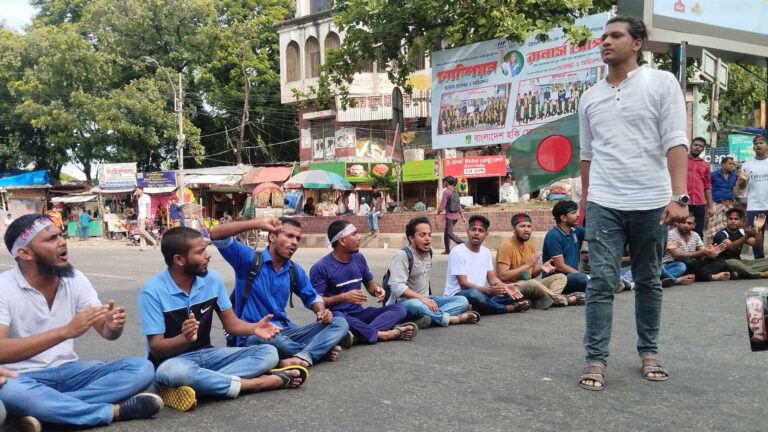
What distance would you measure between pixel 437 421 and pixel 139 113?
3309cm

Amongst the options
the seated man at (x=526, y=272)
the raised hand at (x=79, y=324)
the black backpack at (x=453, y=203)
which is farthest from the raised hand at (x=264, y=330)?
the black backpack at (x=453, y=203)

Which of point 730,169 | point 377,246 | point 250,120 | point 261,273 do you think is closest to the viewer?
point 261,273

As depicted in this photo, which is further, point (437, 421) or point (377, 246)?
point (377, 246)

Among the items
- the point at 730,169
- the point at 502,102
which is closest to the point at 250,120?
the point at 502,102

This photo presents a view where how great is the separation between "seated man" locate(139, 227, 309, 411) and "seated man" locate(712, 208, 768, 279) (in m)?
6.96

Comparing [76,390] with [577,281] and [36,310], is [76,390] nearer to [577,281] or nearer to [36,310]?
[36,310]

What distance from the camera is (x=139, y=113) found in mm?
33531

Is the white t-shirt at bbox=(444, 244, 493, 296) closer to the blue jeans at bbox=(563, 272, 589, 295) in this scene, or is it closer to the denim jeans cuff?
the blue jeans at bbox=(563, 272, 589, 295)

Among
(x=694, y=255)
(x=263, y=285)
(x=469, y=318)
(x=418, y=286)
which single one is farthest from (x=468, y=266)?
(x=694, y=255)

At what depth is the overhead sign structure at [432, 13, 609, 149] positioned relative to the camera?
472 inches

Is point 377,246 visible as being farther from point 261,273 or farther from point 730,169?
point 261,273

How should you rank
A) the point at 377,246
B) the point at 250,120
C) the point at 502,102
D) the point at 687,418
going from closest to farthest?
the point at 687,418
the point at 502,102
the point at 377,246
the point at 250,120

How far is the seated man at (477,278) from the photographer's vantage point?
659 cm

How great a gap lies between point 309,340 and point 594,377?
2.01 m
